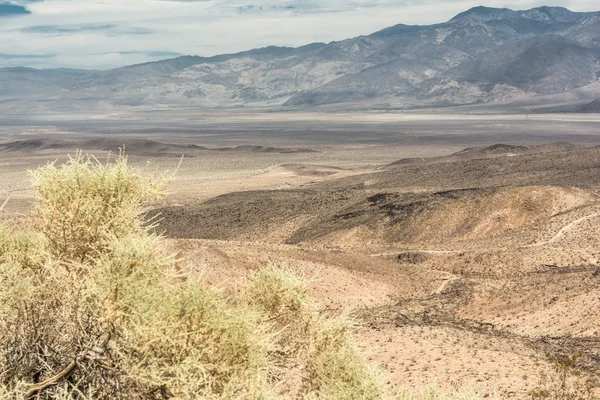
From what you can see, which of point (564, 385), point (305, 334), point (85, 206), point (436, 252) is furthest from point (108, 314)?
point (436, 252)

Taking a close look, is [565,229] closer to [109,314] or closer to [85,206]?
[85,206]

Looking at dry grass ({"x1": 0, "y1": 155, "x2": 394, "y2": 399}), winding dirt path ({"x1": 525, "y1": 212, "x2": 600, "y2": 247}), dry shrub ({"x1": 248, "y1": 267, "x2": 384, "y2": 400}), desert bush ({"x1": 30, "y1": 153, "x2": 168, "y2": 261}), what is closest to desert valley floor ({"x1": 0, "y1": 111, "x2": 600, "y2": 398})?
winding dirt path ({"x1": 525, "y1": 212, "x2": 600, "y2": 247})

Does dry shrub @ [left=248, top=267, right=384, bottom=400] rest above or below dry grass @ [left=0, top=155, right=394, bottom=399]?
below

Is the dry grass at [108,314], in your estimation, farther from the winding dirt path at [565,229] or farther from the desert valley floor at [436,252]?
the winding dirt path at [565,229]

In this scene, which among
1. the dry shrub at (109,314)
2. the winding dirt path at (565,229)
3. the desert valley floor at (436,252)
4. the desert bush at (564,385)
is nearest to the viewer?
the dry shrub at (109,314)

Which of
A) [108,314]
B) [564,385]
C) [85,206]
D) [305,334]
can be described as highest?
[85,206]

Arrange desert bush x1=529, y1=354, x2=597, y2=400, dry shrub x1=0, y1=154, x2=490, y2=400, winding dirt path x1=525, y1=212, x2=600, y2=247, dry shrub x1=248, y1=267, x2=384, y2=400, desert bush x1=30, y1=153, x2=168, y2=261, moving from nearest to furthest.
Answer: dry shrub x1=0, y1=154, x2=490, y2=400
desert bush x1=30, y1=153, x2=168, y2=261
dry shrub x1=248, y1=267, x2=384, y2=400
desert bush x1=529, y1=354, x2=597, y2=400
winding dirt path x1=525, y1=212, x2=600, y2=247

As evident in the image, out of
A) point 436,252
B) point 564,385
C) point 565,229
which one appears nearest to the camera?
point 564,385

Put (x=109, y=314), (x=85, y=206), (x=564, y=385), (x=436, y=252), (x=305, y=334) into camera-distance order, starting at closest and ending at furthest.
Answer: (x=109, y=314), (x=85, y=206), (x=305, y=334), (x=564, y=385), (x=436, y=252)

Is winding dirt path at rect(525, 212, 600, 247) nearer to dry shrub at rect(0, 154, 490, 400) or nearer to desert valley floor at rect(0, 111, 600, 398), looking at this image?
desert valley floor at rect(0, 111, 600, 398)

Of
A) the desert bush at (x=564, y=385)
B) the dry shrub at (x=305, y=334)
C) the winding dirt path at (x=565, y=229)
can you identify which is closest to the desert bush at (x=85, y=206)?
the dry shrub at (x=305, y=334)

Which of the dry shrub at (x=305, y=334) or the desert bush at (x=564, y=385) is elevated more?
the dry shrub at (x=305, y=334)

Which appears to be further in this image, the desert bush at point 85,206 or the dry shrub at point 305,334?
the dry shrub at point 305,334

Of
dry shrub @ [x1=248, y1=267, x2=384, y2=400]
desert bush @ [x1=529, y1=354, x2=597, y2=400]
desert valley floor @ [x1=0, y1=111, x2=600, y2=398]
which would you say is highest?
dry shrub @ [x1=248, y1=267, x2=384, y2=400]
